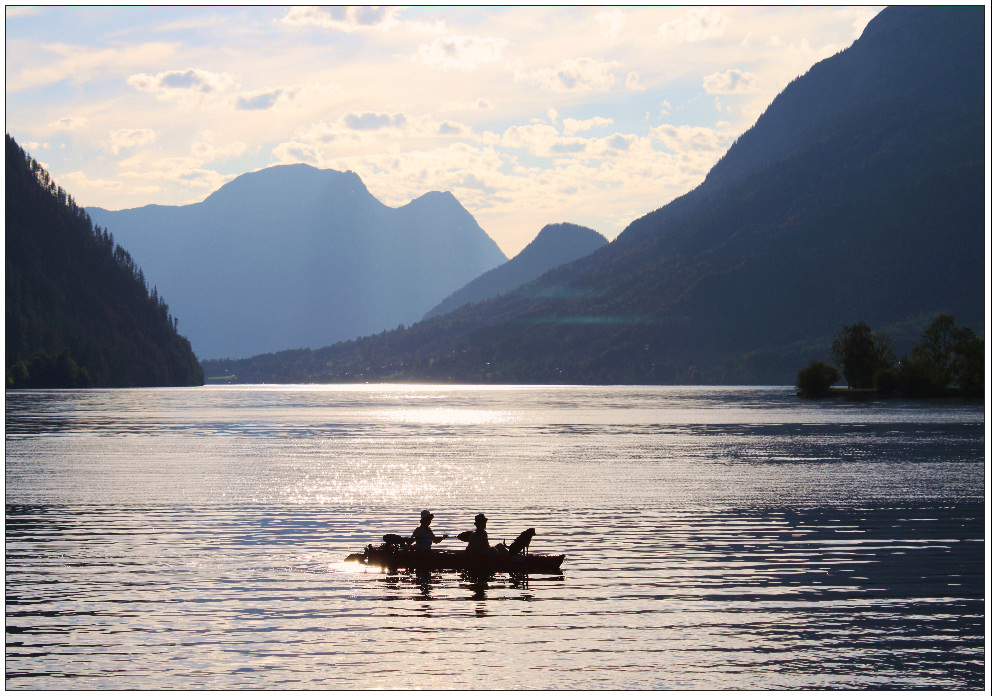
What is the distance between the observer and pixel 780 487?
71812mm

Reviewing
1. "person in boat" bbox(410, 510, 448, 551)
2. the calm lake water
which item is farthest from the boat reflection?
"person in boat" bbox(410, 510, 448, 551)

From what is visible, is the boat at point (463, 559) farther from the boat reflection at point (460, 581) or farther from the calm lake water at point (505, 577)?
the calm lake water at point (505, 577)

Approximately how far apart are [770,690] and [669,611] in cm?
778

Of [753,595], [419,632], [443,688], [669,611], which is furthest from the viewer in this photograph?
[753,595]

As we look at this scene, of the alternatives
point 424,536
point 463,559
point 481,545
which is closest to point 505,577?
point 481,545

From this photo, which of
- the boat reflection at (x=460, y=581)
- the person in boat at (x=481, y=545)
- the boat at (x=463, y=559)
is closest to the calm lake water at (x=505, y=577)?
the boat reflection at (x=460, y=581)

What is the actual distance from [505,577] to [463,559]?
177 cm

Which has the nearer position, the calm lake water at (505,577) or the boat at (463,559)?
the calm lake water at (505,577)

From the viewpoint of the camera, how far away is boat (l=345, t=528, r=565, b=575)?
127 feet

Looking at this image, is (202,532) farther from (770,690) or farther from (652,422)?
(652,422)

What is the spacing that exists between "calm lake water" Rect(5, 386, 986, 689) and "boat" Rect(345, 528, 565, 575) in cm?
68

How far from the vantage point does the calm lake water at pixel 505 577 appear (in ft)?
88.9

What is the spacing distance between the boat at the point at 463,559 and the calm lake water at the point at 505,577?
68cm

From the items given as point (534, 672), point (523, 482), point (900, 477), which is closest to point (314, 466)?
point (523, 482)
